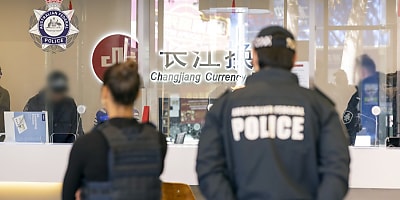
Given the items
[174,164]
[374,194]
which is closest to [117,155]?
[174,164]

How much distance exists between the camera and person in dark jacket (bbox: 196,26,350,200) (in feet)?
7.17

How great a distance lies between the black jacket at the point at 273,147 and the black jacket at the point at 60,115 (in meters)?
3.76

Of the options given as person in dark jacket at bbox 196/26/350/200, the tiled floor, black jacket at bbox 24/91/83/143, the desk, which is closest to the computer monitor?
black jacket at bbox 24/91/83/143

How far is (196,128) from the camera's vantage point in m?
6.60

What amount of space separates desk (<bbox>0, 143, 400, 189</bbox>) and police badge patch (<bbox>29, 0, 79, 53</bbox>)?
1566mm

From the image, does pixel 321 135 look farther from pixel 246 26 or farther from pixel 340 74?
pixel 340 74

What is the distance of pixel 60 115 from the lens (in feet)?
19.6

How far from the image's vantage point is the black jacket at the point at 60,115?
5.85 m

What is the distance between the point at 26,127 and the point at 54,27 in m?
1.18

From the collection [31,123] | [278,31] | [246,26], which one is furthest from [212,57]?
[278,31]

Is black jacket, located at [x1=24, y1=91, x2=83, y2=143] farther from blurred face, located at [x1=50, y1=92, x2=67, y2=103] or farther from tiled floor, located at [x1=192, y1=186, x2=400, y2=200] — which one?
tiled floor, located at [x1=192, y1=186, x2=400, y2=200]

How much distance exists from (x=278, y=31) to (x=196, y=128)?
14.3 ft

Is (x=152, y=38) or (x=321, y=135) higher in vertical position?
(x=152, y=38)

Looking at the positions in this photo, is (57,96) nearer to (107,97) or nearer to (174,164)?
(174,164)
